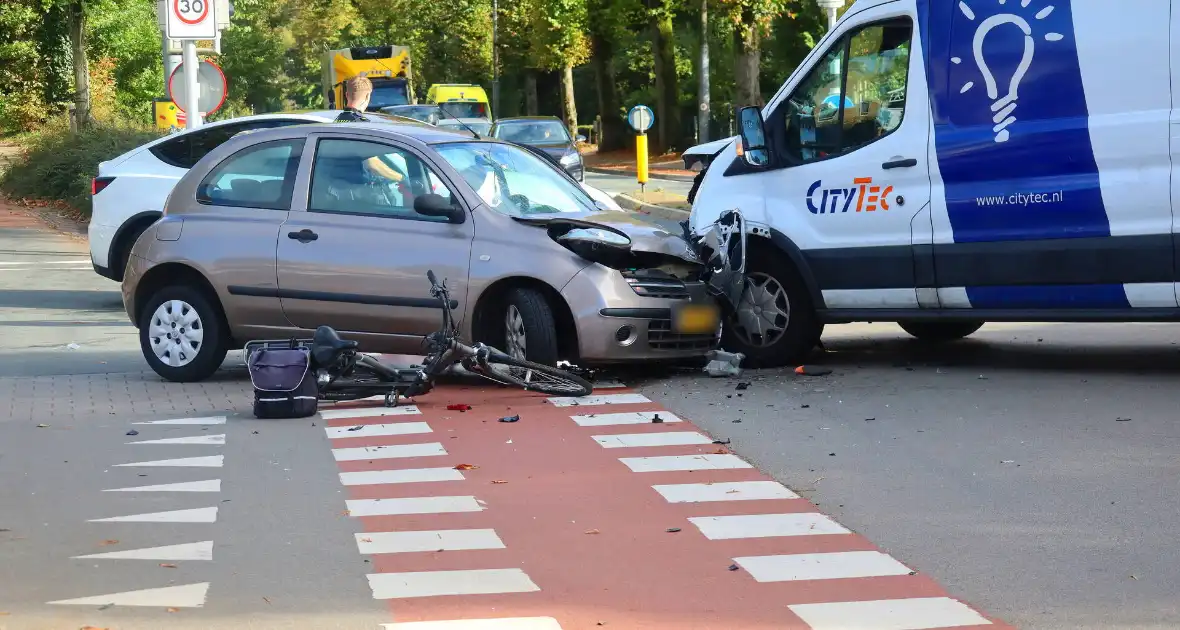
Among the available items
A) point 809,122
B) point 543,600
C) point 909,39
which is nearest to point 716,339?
point 809,122

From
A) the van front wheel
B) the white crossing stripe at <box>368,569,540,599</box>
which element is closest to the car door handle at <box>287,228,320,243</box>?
the van front wheel

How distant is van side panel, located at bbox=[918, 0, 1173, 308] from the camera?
9.12 metres

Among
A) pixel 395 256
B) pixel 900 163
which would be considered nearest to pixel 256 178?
pixel 395 256

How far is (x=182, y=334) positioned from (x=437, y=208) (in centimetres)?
200

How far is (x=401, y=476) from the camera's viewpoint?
754 cm

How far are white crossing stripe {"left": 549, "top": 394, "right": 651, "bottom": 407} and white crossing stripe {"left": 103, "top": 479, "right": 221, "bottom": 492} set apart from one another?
2587 mm

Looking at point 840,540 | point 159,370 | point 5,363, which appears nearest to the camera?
point 840,540

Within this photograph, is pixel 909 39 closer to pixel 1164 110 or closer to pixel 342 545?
pixel 1164 110

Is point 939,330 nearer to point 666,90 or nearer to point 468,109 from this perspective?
point 468,109

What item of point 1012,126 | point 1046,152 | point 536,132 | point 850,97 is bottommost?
point 536,132

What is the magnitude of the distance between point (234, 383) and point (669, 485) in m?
4.53

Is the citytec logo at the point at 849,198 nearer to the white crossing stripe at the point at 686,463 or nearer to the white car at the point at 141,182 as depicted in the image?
the white crossing stripe at the point at 686,463

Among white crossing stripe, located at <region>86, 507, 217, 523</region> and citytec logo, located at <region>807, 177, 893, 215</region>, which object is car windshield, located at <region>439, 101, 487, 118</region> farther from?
white crossing stripe, located at <region>86, 507, 217, 523</region>

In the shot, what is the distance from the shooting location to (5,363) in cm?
1197
